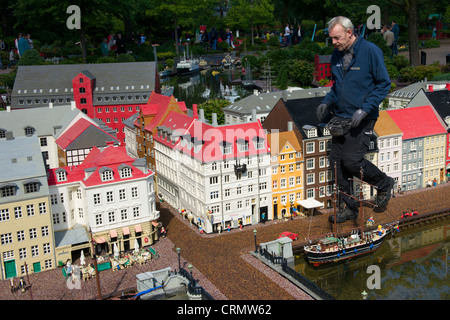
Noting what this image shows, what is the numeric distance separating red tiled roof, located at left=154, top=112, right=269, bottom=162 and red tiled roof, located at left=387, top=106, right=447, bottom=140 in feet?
56.8

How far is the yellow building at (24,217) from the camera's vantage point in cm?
4028

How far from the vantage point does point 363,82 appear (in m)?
17.1

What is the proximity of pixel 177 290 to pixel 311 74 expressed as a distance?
71469 millimetres

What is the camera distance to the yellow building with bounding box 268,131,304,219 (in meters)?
51.0

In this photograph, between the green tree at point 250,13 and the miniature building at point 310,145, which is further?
the green tree at point 250,13

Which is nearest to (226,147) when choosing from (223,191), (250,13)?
(223,191)

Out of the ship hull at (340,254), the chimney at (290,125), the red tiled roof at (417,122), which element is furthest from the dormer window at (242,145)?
the red tiled roof at (417,122)

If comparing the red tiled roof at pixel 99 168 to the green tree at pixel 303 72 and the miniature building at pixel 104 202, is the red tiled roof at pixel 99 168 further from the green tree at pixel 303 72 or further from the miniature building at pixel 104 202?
the green tree at pixel 303 72

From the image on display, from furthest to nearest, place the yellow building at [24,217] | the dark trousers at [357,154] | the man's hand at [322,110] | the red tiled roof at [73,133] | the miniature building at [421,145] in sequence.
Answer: the miniature building at [421,145]
the red tiled roof at [73,133]
the yellow building at [24,217]
the man's hand at [322,110]
the dark trousers at [357,154]

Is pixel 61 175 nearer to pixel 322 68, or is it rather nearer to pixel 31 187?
pixel 31 187

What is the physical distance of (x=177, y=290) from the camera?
36.7m

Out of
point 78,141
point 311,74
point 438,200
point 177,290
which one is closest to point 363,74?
point 177,290

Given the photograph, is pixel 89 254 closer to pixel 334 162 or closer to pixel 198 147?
pixel 198 147

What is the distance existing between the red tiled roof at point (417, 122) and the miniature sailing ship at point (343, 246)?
15.4m
